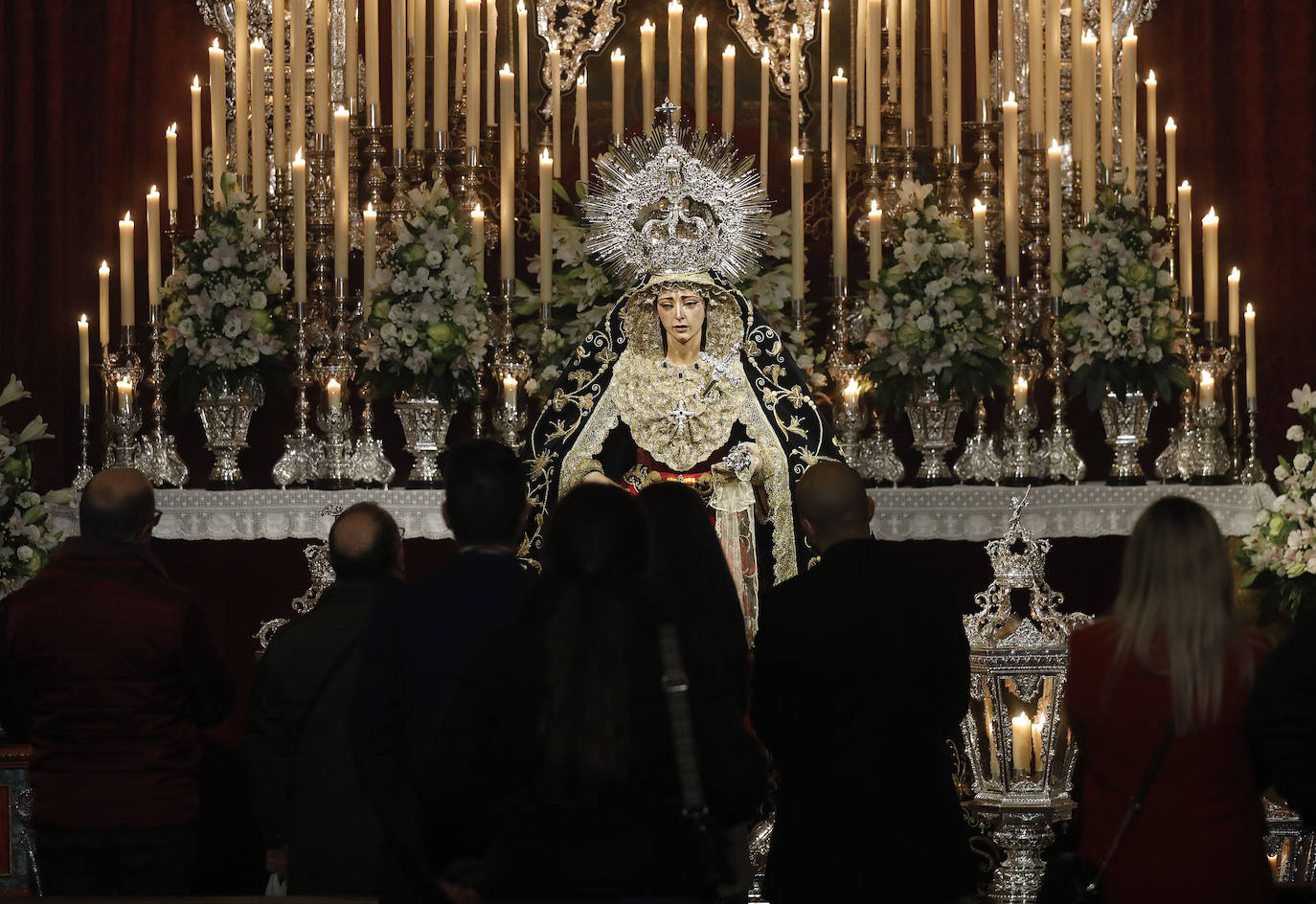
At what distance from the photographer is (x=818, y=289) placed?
23.5 feet

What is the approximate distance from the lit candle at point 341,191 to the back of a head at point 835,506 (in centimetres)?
312

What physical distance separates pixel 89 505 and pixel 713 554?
1595mm

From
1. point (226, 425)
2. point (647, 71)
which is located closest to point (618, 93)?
point (647, 71)

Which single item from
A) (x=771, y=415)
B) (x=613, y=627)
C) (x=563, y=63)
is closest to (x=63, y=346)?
(x=563, y=63)

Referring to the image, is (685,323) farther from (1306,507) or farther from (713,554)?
(713,554)

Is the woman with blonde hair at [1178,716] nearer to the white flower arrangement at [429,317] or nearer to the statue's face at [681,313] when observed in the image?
the statue's face at [681,313]

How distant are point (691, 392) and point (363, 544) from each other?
6.78 feet

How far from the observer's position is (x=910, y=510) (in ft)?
19.8

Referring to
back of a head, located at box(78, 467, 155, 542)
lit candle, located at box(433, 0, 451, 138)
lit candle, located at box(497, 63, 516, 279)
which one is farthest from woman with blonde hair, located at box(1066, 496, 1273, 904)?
lit candle, located at box(433, 0, 451, 138)

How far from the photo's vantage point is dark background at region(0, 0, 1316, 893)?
860cm

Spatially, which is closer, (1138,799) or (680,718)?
(680,718)

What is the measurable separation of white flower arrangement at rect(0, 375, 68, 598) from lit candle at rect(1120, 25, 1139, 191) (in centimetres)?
423

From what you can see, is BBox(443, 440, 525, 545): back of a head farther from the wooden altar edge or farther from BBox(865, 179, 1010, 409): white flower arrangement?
BBox(865, 179, 1010, 409): white flower arrangement

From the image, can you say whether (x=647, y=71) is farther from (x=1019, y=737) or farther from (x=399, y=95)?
(x=1019, y=737)
